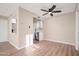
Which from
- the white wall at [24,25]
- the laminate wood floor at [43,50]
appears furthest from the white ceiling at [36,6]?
the laminate wood floor at [43,50]

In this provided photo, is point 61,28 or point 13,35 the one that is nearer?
point 61,28

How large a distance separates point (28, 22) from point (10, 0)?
1.29m

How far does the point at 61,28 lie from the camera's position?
2918mm

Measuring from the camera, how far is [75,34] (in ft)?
8.86

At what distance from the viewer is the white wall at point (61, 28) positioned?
8.93 ft

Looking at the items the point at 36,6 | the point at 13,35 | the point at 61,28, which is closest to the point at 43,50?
the point at 61,28

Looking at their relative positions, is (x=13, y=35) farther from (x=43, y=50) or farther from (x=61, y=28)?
(x=61, y=28)

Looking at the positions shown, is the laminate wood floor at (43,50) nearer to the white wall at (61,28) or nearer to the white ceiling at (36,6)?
the white wall at (61,28)

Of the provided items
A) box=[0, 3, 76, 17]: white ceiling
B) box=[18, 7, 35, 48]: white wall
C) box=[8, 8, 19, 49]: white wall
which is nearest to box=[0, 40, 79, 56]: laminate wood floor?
box=[8, 8, 19, 49]: white wall

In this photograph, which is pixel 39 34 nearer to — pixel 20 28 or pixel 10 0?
pixel 20 28

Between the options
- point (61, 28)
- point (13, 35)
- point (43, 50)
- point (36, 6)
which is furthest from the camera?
point (13, 35)

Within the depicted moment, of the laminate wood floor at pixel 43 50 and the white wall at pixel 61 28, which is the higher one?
the white wall at pixel 61 28

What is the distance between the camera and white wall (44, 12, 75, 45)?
107 inches

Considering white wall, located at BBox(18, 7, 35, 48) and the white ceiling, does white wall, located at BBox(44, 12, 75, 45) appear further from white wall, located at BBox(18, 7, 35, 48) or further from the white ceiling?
white wall, located at BBox(18, 7, 35, 48)
